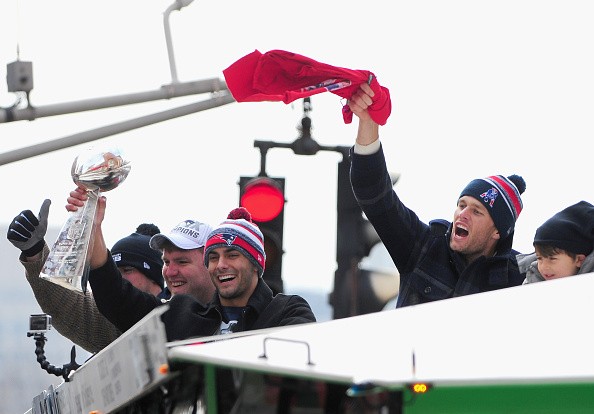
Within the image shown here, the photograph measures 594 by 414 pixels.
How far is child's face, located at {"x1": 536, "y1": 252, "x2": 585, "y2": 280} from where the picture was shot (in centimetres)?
730

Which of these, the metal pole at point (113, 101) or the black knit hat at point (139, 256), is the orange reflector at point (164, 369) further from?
the metal pole at point (113, 101)

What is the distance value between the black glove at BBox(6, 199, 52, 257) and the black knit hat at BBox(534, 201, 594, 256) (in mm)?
2544

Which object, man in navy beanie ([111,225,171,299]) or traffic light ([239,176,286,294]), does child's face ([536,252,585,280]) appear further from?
traffic light ([239,176,286,294])

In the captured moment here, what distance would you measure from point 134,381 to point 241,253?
234 cm

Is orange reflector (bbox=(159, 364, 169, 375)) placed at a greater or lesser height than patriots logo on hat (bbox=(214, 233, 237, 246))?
lesser

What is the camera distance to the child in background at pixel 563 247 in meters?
7.31

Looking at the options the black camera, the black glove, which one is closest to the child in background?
the black camera

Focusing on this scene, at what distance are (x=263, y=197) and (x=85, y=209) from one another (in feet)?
12.5

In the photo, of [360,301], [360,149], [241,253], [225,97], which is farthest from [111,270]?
[225,97]

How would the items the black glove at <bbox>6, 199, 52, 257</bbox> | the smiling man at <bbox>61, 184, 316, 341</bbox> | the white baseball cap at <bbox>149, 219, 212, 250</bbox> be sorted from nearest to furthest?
the smiling man at <bbox>61, 184, 316, 341</bbox>
the black glove at <bbox>6, 199, 52, 257</bbox>
the white baseball cap at <bbox>149, 219, 212, 250</bbox>

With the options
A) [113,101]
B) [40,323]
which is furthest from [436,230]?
[113,101]

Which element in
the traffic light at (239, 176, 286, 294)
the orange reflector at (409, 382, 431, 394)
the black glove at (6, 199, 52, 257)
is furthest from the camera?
the traffic light at (239, 176, 286, 294)

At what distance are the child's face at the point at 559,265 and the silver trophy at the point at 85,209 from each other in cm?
202

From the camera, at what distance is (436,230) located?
26.4ft
